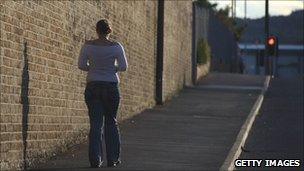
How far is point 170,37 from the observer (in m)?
20.5

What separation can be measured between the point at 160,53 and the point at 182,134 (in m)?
5.68

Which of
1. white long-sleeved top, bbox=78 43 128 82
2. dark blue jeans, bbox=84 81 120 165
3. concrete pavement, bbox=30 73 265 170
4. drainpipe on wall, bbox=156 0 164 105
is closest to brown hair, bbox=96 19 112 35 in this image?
white long-sleeved top, bbox=78 43 128 82

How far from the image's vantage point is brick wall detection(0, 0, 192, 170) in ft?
27.3

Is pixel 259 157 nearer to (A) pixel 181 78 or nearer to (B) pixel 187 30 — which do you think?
(A) pixel 181 78

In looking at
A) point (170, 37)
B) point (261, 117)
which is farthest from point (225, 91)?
point (261, 117)

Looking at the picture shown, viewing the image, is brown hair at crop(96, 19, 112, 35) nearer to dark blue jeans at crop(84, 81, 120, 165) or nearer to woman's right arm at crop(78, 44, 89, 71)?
woman's right arm at crop(78, 44, 89, 71)

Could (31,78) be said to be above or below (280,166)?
above

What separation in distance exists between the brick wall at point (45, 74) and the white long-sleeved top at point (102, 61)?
0.66 meters

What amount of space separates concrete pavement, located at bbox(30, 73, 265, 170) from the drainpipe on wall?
1.24 ft

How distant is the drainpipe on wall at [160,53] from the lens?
739 inches

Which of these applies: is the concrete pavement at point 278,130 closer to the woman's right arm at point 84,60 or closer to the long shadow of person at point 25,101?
the woman's right arm at point 84,60

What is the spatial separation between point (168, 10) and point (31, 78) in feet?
36.9

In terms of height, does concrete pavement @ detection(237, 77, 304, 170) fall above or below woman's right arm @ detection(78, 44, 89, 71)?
below

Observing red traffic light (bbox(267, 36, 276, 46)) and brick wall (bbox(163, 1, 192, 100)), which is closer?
brick wall (bbox(163, 1, 192, 100))
